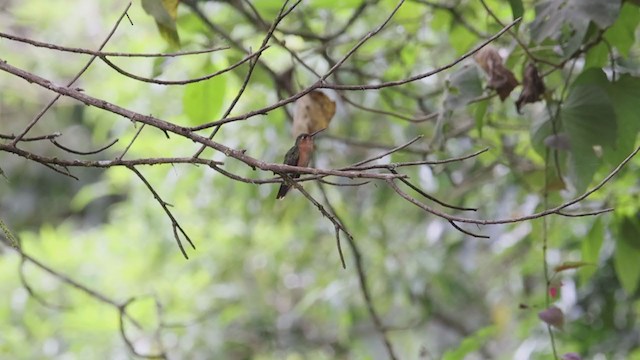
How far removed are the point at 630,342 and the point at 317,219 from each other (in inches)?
32.0

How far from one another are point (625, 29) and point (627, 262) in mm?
345

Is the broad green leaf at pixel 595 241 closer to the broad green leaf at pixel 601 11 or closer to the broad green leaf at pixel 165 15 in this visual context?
the broad green leaf at pixel 601 11

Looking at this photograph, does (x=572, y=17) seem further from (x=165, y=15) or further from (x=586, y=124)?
(x=165, y=15)

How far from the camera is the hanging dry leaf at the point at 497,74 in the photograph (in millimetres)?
774

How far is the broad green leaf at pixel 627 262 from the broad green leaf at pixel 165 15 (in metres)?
0.63

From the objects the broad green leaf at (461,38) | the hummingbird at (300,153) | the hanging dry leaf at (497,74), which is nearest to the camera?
the hummingbird at (300,153)

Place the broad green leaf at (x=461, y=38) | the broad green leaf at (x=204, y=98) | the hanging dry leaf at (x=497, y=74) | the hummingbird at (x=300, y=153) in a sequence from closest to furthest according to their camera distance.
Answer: the hummingbird at (x=300, y=153), the hanging dry leaf at (x=497, y=74), the broad green leaf at (x=204, y=98), the broad green leaf at (x=461, y=38)

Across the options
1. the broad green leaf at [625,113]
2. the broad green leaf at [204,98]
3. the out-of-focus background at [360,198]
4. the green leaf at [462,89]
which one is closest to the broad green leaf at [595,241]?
the out-of-focus background at [360,198]

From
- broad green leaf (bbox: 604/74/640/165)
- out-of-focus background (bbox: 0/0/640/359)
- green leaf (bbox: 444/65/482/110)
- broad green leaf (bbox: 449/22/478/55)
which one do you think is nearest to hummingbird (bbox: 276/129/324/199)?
out-of-focus background (bbox: 0/0/640/359)

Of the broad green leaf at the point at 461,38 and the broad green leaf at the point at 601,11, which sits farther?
the broad green leaf at the point at 461,38

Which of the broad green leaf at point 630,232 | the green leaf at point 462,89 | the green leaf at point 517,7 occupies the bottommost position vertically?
the broad green leaf at point 630,232

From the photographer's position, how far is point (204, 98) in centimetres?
99

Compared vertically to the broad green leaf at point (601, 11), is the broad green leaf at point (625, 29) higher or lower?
higher

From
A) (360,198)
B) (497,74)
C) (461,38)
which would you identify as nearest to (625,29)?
(497,74)
